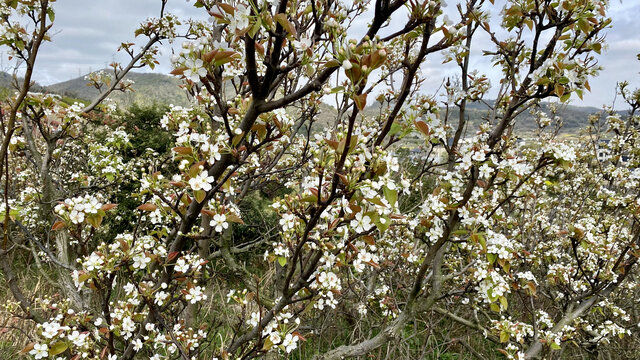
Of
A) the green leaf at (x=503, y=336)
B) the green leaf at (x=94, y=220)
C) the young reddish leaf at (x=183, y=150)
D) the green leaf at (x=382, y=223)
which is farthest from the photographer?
the green leaf at (x=503, y=336)

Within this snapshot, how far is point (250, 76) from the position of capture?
1176 millimetres

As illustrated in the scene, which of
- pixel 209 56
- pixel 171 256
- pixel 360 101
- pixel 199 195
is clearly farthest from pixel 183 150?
pixel 360 101

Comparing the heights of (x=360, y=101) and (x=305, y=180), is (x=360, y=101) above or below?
above

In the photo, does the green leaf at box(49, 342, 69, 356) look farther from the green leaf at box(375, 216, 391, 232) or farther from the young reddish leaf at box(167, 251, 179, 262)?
the green leaf at box(375, 216, 391, 232)

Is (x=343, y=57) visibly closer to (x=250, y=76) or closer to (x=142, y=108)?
(x=250, y=76)

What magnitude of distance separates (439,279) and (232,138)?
1.91 m

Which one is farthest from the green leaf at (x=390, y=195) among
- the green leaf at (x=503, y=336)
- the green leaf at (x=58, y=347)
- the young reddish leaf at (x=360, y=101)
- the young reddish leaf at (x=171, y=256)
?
the green leaf at (x=503, y=336)

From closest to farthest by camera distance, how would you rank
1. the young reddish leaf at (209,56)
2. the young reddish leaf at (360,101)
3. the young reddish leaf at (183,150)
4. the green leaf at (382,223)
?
the young reddish leaf at (360,101), the young reddish leaf at (209,56), the green leaf at (382,223), the young reddish leaf at (183,150)

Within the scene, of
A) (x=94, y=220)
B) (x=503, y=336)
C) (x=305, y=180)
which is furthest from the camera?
(x=503, y=336)

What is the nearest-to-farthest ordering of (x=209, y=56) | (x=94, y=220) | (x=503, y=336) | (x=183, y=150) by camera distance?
1. (x=209, y=56)
2. (x=183, y=150)
3. (x=94, y=220)
4. (x=503, y=336)

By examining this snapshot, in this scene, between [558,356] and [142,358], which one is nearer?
Result: [142,358]

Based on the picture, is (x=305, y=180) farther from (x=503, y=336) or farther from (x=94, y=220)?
(x=503, y=336)

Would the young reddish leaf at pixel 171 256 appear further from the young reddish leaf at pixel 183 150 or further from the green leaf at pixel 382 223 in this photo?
the green leaf at pixel 382 223

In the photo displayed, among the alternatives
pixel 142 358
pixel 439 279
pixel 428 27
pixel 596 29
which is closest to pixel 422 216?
pixel 439 279
